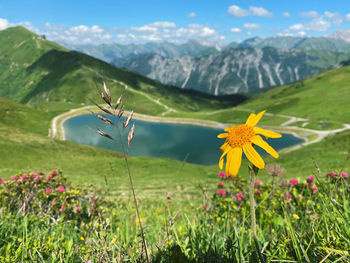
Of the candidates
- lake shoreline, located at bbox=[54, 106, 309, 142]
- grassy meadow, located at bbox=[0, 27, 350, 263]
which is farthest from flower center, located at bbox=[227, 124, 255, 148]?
lake shoreline, located at bbox=[54, 106, 309, 142]

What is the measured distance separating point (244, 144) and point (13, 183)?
7298 millimetres

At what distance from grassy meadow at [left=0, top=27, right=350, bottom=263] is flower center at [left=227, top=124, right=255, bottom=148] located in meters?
0.44

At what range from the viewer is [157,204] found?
11727 mm

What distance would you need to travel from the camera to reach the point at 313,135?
382 feet

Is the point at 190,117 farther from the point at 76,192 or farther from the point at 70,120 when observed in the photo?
the point at 76,192

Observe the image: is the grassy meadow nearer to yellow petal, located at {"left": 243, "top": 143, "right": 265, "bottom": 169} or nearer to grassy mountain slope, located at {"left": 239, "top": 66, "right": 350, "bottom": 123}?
yellow petal, located at {"left": 243, "top": 143, "right": 265, "bottom": 169}

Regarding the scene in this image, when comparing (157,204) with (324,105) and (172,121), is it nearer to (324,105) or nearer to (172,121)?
(324,105)

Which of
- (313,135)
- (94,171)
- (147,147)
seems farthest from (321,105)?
(94,171)

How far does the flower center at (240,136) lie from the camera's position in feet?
5.43

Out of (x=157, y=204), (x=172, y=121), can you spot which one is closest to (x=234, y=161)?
(x=157, y=204)

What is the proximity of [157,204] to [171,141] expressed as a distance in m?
124

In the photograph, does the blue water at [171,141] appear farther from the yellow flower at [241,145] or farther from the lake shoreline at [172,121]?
the yellow flower at [241,145]

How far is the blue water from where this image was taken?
108875 mm

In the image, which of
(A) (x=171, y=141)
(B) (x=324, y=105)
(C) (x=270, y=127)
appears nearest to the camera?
(A) (x=171, y=141)
